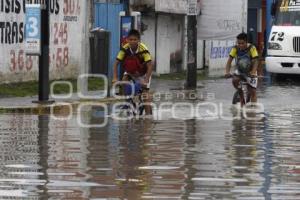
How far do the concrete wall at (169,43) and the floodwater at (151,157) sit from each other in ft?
48.6

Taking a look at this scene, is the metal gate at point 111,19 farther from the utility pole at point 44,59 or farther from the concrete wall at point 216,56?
the utility pole at point 44,59

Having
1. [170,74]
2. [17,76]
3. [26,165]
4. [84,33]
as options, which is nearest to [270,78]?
[170,74]

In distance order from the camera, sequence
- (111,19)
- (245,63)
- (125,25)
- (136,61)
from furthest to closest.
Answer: (111,19) → (125,25) → (245,63) → (136,61)

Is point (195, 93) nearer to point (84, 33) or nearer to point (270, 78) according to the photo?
point (84, 33)

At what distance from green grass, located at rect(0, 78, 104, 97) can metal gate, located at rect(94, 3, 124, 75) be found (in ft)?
8.48

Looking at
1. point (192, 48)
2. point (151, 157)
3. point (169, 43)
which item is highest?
point (192, 48)

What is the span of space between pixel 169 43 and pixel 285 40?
4340 mm

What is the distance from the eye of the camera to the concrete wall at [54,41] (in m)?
26.9

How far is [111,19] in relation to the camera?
Result: 32.3 metres

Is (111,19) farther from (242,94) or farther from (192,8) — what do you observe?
(242,94)

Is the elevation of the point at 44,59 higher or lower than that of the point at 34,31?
lower

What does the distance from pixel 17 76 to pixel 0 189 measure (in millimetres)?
16638

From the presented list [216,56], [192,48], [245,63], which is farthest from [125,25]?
[216,56]

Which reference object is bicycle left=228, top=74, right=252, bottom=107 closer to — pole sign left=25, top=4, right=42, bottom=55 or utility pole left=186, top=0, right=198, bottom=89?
pole sign left=25, top=4, right=42, bottom=55
